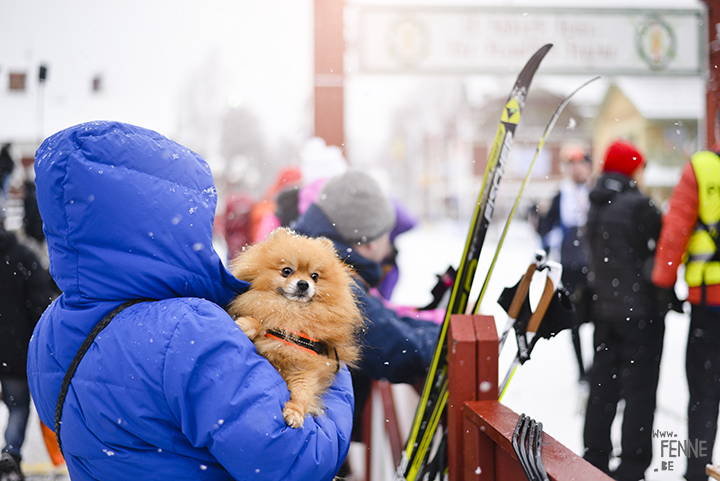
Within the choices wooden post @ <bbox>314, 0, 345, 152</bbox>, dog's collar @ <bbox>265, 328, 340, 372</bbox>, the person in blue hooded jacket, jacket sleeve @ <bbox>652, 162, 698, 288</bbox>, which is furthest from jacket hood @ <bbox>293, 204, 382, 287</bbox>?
wooden post @ <bbox>314, 0, 345, 152</bbox>

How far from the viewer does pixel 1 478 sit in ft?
10.4

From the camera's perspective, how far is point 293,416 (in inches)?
41.8

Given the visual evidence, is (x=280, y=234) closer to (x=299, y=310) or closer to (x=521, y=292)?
(x=299, y=310)

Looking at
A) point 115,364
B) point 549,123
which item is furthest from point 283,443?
point 549,123

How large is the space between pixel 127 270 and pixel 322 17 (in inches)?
151

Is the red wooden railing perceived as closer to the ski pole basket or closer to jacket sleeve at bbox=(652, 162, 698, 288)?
the ski pole basket

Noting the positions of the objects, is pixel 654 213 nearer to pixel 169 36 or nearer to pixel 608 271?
pixel 608 271

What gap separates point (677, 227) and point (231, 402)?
2509 mm

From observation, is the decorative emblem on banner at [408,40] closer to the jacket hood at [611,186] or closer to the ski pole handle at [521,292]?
the jacket hood at [611,186]

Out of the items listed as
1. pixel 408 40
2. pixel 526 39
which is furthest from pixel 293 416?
pixel 526 39

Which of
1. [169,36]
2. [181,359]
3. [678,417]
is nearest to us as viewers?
[181,359]

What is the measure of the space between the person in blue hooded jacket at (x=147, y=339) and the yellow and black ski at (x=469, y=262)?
72cm

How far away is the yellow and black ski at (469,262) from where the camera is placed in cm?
175

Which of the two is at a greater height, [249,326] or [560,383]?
[249,326]
